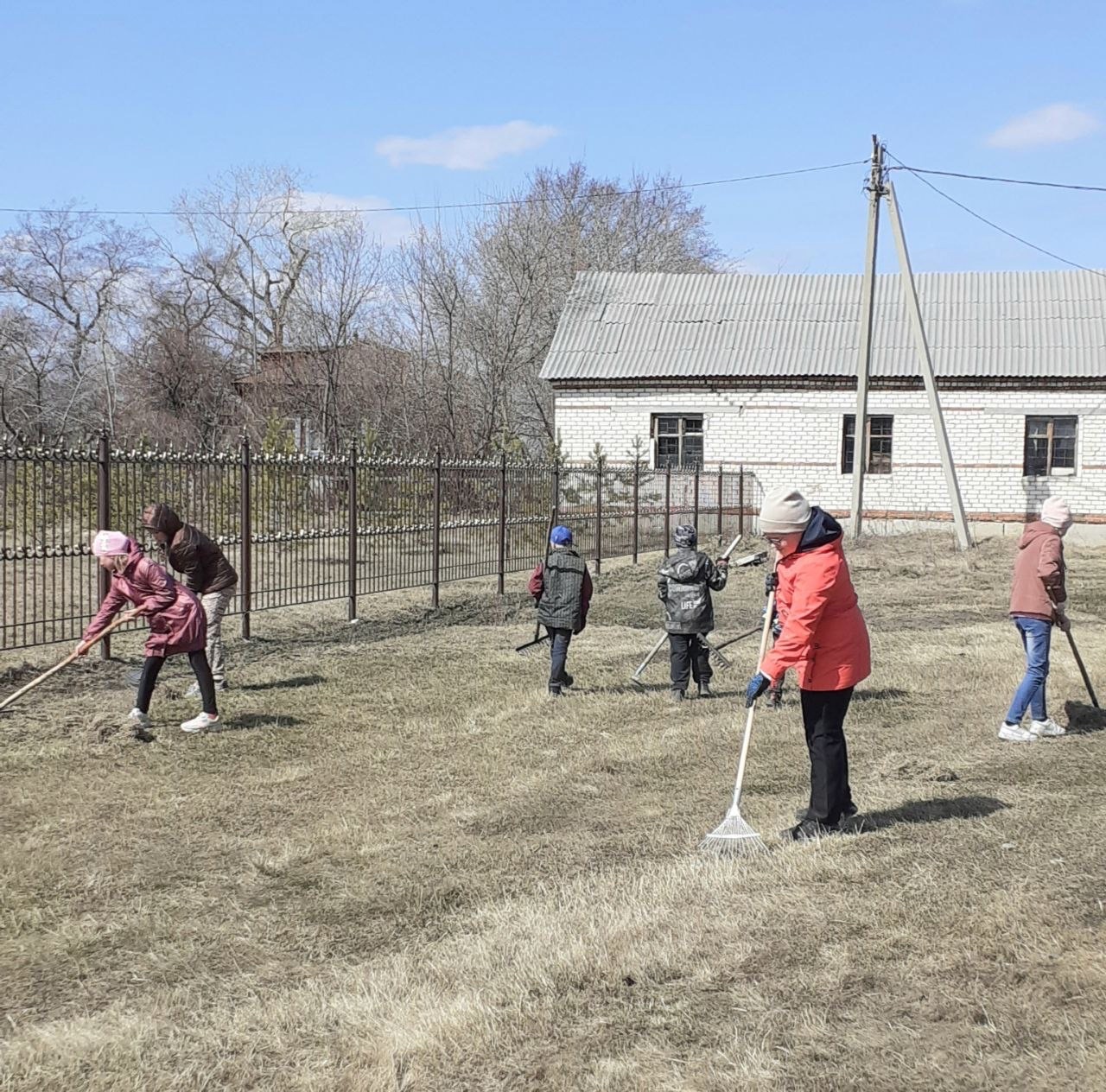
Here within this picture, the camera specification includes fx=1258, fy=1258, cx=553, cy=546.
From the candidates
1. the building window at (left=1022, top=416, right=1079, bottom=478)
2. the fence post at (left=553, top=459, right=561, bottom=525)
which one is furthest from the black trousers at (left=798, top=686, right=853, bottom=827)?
the building window at (left=1022, top=416, right=1079, bottom=478)

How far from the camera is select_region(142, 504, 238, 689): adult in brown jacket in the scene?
29.7 ft

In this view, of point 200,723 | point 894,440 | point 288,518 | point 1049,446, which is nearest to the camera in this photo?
point 200,723

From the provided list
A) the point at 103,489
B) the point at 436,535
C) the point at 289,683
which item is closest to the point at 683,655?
the point at 289,683

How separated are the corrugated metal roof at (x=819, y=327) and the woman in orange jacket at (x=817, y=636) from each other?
24.4 meters

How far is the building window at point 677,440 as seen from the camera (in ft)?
101

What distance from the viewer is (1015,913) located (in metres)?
4.76

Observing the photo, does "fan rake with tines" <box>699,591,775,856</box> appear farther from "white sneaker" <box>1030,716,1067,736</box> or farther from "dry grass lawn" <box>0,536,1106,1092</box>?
"white sneaker" <box>1030,716,1067,736</box>

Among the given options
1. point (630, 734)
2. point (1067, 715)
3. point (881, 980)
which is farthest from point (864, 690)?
point (881, 980)

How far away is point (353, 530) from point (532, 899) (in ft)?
28.0

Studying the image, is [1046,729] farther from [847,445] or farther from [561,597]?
[847,445]

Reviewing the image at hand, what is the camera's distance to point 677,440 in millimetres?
30750

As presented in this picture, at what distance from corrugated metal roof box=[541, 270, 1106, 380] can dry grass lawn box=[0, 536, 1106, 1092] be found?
20722mm

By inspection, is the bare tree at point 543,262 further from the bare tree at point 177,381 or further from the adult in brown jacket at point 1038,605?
the adult in brown jacket at point 1038,605

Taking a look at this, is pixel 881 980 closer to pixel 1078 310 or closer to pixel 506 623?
pixel 506 623
